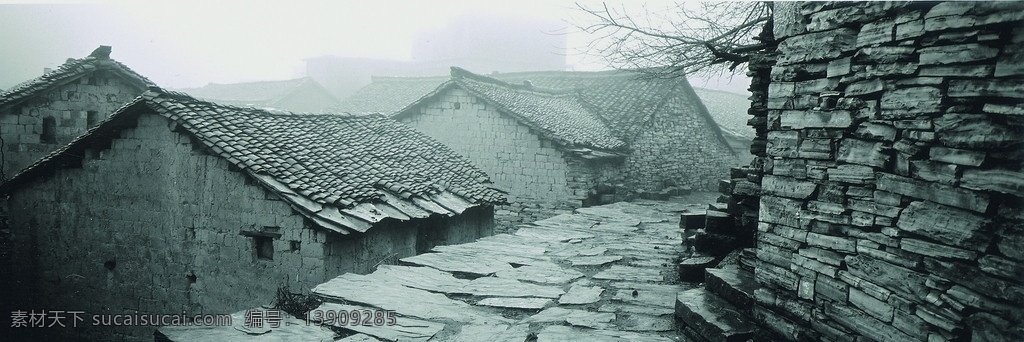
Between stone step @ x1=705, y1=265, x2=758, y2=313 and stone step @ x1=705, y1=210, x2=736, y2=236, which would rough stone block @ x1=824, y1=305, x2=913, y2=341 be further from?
stone step @ x1=705, y1=210, x2=736, y2=236

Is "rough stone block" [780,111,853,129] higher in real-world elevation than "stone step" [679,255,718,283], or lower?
higher

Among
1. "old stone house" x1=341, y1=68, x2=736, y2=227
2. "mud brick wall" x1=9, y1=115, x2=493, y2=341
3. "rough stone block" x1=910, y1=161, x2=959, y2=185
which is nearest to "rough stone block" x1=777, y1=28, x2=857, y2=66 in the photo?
"rough stone block" x1=910, y1=161, x2=959, y2=185

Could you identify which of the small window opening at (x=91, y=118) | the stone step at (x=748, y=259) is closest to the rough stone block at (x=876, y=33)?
the stone step at (x=748, y=259)

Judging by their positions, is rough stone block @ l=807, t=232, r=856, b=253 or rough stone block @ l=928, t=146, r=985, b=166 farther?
rough stone block @ l=807, t=232, r=856, b=253

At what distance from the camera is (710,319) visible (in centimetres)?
327

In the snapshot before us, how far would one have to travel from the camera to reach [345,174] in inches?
370

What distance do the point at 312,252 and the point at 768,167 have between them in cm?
647

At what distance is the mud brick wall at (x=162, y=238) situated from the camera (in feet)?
26.8

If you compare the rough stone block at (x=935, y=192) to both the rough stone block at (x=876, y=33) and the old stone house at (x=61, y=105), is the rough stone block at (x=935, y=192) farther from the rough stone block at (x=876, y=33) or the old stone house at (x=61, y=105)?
the old stone house at (x=61, y=105)

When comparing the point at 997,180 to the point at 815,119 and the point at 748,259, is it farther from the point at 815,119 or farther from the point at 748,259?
the point at 748,259

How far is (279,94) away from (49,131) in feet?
76.4

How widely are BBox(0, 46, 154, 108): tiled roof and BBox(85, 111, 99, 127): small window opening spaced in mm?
881

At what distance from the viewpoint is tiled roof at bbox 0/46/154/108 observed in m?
13.6

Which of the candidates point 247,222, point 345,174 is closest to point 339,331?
point 247,222
